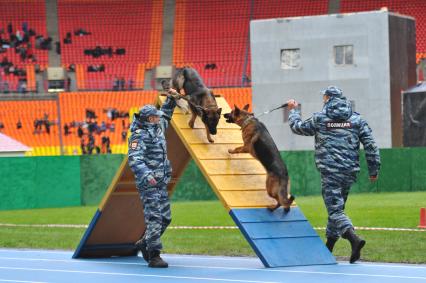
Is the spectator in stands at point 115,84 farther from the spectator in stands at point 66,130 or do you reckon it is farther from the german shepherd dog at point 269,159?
the german shepherd dog at point 269,159

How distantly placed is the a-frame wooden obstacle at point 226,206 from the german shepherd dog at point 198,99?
14 centimetres

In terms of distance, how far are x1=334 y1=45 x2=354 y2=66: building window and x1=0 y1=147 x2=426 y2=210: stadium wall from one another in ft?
29.4

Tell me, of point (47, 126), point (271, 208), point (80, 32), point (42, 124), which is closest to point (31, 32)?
point (80, 32)

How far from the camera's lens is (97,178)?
29.2m

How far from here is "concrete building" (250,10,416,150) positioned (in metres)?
37.4

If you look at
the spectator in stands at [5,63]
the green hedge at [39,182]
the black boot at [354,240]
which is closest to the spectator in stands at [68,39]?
the spectator in stands at [5,63]

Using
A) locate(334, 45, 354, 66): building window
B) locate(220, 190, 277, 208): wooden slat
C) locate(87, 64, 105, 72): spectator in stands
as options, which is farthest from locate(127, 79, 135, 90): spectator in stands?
locate(220, 190, 277, 208): wooden slat

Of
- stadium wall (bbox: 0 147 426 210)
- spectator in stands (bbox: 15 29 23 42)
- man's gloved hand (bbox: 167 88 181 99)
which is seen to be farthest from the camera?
spectator in stands (bbox: 15 29 23 42)

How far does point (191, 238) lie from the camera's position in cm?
1598

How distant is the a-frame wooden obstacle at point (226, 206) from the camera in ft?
36.7

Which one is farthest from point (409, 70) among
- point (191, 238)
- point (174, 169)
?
point (174, 169)

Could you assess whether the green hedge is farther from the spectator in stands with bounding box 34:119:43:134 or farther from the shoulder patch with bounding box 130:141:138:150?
the shoulder patch with bounding box 130:141:138:150

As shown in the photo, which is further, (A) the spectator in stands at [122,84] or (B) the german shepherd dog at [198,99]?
(A) the spectator in stands at [122,84]

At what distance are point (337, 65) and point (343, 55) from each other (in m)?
0.45
